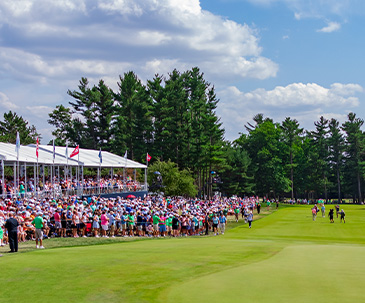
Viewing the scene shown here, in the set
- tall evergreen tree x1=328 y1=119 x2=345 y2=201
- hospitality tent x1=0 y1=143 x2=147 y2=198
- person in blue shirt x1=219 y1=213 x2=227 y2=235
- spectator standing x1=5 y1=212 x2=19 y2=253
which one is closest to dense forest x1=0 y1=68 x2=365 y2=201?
tall evergreen tree x1=328 y1=119 x2=345 y2=201

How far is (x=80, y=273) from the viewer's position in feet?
46.8

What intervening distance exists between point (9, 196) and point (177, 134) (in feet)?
193

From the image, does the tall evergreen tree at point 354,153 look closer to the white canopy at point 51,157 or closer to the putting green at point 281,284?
the white canopy at point 51,157

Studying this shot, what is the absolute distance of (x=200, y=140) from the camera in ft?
306

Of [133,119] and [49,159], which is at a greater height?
[133,119]

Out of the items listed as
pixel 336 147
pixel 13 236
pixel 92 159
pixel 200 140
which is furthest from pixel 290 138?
pixel 13 236

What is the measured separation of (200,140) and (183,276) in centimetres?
7964

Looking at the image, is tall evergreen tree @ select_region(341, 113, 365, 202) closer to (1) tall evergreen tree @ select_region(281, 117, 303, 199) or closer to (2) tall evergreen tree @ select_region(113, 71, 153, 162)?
(1) tall evergreen tree @ select_region(281, 117, 303, 199)

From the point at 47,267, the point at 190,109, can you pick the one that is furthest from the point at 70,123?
the point at 47,267

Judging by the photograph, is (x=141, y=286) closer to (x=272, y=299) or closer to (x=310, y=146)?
(x=272, y=299)

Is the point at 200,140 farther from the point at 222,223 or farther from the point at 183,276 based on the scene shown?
the point at 183,276

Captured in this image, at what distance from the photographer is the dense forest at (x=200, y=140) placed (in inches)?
3713

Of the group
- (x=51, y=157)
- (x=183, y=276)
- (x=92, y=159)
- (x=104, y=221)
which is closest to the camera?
(x=183, y=276)

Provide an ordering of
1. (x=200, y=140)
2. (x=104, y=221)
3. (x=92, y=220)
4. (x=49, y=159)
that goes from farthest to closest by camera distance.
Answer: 1. (x=200, y=140)
2. (x=49, y=159)
3. (x=92, y=220)
4. (x=104, y=221)
